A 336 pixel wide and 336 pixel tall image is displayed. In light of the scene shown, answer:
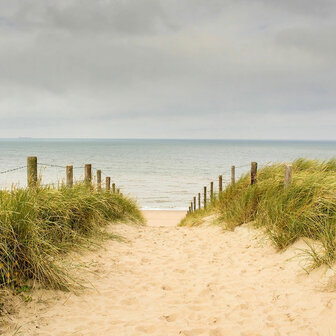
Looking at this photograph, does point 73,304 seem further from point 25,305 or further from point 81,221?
point 81,221

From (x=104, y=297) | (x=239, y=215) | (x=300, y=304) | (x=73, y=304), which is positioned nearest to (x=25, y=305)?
(x=73, y=304)

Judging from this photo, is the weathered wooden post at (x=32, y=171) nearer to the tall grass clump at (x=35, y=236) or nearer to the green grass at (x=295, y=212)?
the tall grass clump at (x=35, y=236)

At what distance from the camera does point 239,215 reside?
7.96m

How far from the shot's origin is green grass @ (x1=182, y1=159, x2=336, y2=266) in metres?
4.95

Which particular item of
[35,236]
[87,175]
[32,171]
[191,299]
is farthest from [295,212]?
[87,175]

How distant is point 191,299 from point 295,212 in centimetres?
268

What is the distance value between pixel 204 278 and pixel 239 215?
316 centimetres

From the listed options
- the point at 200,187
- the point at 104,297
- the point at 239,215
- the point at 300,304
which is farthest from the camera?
the point at 200,187

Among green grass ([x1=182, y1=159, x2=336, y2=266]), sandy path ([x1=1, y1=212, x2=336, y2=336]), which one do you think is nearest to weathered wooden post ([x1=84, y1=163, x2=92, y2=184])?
sandy path ([x1=1, y1=212, x2=336, y2=336])

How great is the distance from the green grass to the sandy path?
377 mm

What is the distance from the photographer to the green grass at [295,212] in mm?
4949

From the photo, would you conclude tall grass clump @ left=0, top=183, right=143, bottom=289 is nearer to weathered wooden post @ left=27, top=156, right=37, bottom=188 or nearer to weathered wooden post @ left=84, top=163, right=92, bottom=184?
weathered wooden post @ left=27, top=156, right=37, bottom=188

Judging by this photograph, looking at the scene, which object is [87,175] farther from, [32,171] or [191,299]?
[191,299]

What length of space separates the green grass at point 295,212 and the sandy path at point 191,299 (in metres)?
0.38
